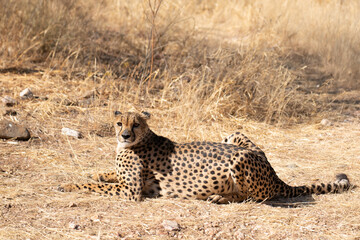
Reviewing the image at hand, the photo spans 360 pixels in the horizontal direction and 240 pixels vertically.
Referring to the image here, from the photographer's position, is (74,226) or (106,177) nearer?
(74,226)

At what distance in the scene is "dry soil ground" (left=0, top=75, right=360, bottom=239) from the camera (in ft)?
11.6

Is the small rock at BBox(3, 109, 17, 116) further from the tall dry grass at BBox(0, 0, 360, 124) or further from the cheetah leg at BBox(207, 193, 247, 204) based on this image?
the cheetah leg at BBox(207, 193, 247, 204)

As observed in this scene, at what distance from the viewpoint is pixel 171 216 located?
12.2 feet

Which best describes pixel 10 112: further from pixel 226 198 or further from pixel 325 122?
pixel 325 122

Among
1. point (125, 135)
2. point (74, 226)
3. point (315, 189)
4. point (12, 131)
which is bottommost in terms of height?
point (12, 131)

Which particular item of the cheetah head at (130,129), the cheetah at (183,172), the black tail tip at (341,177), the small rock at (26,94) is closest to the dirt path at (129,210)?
the cheetah at (183,172)

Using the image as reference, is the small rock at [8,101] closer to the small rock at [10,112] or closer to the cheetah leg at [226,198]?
the small rock at [10,112]

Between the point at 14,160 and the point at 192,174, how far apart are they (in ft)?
6.45

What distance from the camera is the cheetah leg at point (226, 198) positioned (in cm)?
402

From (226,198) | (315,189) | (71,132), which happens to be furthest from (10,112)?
(315,189)

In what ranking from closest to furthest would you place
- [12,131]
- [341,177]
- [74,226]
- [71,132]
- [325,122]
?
[74,226] < [341,177] < [12,131] < [71,132] < [325,122]

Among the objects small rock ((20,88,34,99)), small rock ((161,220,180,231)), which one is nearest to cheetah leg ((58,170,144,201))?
small rock ((161,220,180,231))

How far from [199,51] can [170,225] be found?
4770 mm

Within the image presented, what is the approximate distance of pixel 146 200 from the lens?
4.08 metres
